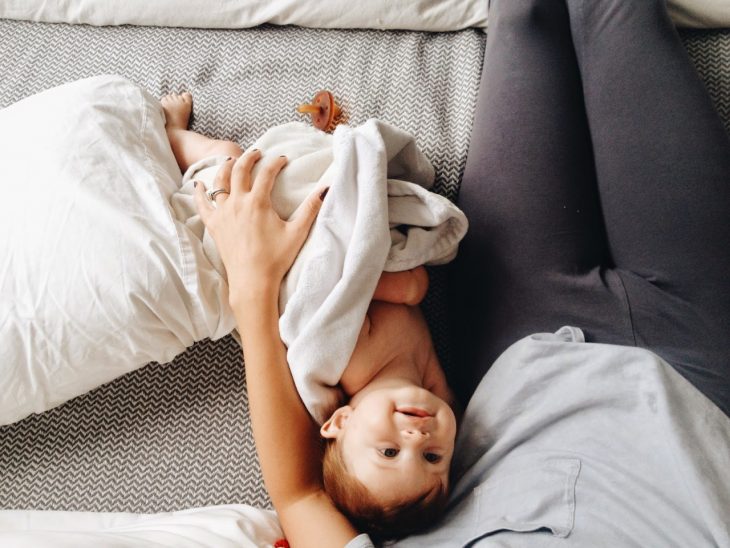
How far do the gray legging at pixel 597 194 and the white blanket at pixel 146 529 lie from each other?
0.38m

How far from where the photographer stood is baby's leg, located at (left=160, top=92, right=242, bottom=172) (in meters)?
1.09

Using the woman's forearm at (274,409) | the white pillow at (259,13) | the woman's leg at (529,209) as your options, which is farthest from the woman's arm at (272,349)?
the white pillow at (259,13)

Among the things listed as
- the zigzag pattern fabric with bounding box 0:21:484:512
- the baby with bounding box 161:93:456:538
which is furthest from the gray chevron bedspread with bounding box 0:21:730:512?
the baby with bounding box 161:93:456:538

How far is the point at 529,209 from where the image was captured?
35.9 inches

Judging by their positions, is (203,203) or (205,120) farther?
(205,120)

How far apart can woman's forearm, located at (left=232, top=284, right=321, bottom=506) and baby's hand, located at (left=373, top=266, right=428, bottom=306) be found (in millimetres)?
154

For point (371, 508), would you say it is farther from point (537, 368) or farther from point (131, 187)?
point (131, 187)

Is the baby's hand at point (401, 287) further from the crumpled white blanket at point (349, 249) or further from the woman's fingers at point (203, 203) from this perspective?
the woman's fingers at point (203, 203)

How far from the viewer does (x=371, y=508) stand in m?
0.79

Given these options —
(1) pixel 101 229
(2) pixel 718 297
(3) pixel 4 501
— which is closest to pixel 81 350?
(1) pixel 101 229

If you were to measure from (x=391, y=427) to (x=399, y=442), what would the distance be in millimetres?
21

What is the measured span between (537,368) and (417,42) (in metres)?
0.70

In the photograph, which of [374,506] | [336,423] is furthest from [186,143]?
[374,506]

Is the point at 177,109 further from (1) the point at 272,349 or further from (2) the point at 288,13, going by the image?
(1) the point at 272,349
